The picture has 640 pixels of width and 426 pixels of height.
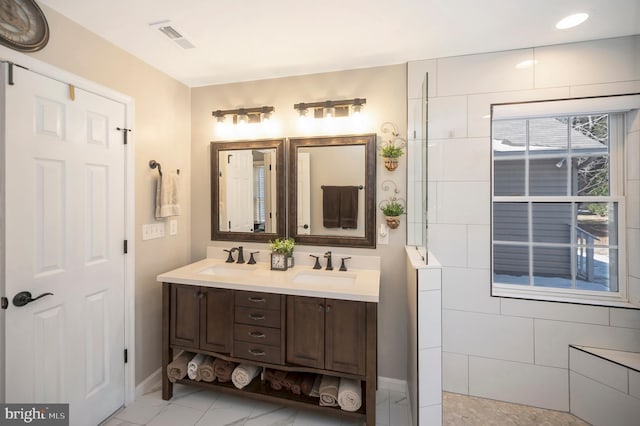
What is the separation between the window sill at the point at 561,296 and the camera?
1.92 metres

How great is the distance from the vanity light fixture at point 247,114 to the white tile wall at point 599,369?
114 inches

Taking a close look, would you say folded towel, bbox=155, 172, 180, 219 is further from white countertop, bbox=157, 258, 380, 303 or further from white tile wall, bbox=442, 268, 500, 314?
white tile wall, bbox=442, 268, 500, 314

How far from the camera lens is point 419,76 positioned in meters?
2.16

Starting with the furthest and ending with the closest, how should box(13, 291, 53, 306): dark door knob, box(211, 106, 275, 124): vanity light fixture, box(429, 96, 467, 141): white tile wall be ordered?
1. box(211, 106, 275, 124): vanity light fixture
2. box(429, 96, 467, 141): white tile wall
3. box(13, 291, 53, 306): dark door knob

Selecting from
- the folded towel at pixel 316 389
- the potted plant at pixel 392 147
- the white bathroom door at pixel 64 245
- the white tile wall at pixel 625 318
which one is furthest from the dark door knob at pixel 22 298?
the white tile wall at pixel 625 318

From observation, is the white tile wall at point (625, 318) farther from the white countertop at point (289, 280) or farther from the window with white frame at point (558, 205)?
the white countertop at point (289, 280)

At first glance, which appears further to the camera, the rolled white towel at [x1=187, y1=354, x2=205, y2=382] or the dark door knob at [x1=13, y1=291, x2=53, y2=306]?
the rolled white towel at [x1=187, y1=354, x2=205, y2=382]

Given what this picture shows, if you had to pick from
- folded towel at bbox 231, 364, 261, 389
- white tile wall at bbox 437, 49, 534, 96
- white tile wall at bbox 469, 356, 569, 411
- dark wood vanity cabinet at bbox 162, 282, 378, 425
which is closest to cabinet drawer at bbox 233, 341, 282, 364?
dark wood vanity cabinet at bbox 162, 282, 378, 425

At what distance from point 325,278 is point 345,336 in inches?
20.6

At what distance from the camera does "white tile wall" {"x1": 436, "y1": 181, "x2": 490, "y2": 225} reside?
82.7 inches

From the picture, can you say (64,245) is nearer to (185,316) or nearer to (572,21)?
(185,316)

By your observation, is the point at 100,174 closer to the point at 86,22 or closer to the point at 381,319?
the point at 86,22

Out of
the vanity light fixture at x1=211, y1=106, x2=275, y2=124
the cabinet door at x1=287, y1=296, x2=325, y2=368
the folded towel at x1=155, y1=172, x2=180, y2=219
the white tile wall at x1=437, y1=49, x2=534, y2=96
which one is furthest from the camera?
the vanity light fixture at x1=211, y1=106, x2=275, y2=124

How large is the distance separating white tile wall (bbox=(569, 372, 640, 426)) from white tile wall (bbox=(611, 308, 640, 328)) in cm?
42
